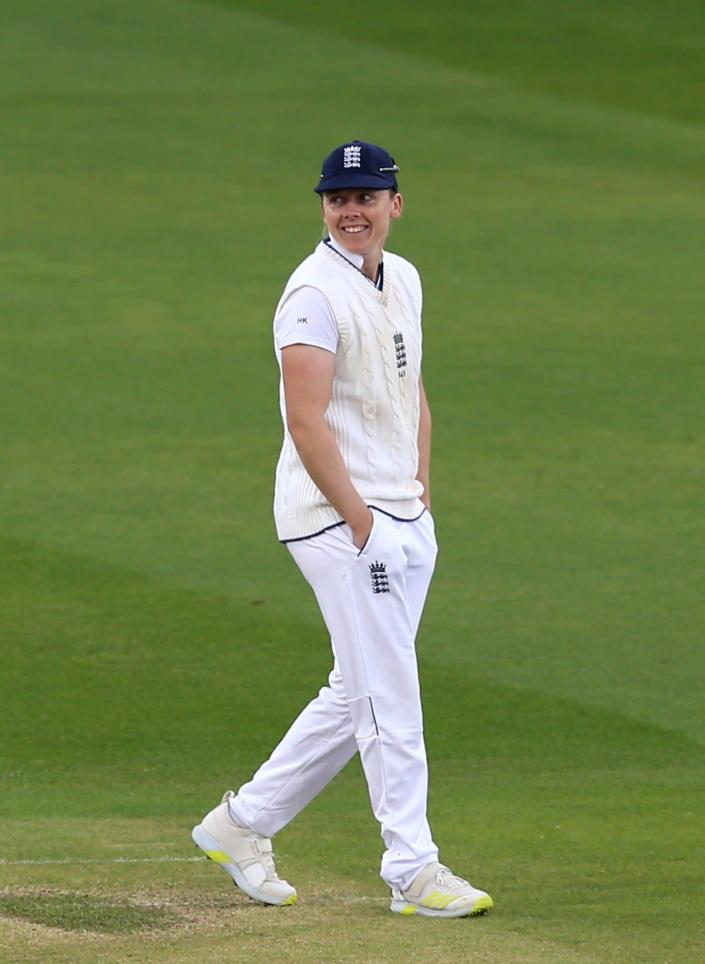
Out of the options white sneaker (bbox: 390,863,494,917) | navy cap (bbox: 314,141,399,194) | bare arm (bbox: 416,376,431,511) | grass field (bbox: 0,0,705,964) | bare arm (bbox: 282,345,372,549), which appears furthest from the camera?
grass field (bbox: 0,0,705,964)

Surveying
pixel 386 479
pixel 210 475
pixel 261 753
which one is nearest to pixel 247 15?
pixel 210 475

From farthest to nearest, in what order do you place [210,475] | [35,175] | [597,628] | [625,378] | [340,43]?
[340,43]
[35,175]
[625,378]
[210,475]
[597,628]

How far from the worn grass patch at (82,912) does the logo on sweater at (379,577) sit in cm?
107

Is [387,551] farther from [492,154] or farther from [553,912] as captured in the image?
[492,154]

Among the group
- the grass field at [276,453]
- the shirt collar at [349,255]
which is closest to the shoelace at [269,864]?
the grass field at [276,453]

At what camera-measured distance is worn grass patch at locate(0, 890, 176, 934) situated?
554 cm

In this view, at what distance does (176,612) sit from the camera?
1015 centimetres

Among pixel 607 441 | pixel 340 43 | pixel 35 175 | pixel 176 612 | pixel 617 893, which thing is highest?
pixel 340 43

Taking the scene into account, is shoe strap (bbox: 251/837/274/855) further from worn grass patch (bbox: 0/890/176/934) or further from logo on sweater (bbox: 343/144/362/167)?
logo on sweater (bbox: 343/144/362/167)

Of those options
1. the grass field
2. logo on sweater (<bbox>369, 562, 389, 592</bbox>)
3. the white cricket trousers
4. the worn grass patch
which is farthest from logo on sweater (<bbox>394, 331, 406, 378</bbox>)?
the worn grass patch

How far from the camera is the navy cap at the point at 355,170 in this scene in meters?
5.73

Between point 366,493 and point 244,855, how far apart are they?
1133 millimetres

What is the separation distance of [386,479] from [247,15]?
2173cm

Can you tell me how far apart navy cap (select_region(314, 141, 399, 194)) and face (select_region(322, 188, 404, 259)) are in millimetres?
27
